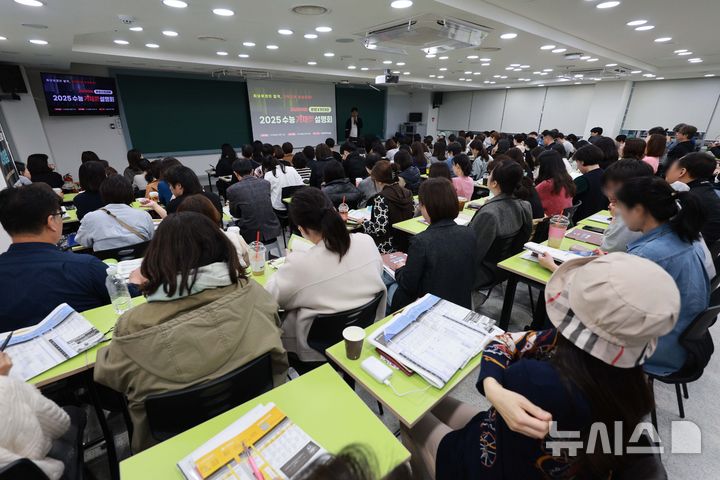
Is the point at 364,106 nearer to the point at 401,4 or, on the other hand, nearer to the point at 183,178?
the point at 401,4

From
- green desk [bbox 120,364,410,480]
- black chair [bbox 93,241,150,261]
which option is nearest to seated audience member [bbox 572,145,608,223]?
green desk [bbox 120,364,410,480]

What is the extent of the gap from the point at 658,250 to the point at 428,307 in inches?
50.8

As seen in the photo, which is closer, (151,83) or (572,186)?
Result: (572,186)

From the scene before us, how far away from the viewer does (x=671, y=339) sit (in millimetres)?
1697

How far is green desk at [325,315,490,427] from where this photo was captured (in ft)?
3.78

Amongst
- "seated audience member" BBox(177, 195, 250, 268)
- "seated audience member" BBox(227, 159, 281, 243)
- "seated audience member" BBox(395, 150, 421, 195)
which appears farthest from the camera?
"seated audience member" BBox(395, 150, 421, 195)

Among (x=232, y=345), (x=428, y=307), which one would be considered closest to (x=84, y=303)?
(x=232, y=345)

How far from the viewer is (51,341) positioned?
1469 millimetres

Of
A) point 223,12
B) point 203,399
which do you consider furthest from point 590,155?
point 223,12

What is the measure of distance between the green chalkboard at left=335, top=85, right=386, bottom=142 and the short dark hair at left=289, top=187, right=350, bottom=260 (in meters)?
11.7

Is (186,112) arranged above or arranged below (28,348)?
above

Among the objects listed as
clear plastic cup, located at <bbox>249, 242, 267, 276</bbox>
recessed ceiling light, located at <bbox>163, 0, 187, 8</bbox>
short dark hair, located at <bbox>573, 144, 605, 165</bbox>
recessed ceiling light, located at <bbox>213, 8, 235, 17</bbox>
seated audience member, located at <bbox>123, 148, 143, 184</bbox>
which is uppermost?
recessed ceiling light, located at <bbox>213, 8, 235, 17</bbox>

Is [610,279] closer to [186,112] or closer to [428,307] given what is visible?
[428,307]

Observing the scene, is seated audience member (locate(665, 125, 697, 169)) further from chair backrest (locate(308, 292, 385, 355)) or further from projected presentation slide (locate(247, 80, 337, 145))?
projected presentation slide (locate(247, 80, 337, 145))
